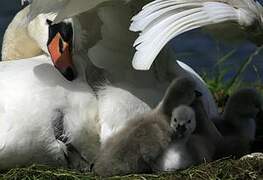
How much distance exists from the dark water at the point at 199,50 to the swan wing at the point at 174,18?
296cm

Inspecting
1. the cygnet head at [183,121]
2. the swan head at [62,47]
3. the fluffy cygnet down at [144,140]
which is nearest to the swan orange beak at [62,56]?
the swan head at [62,47]

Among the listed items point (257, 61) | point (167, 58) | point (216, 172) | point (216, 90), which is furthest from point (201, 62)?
point (216, 172)

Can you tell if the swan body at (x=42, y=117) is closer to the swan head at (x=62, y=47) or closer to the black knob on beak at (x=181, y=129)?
the swan head at (x=62, y=47)

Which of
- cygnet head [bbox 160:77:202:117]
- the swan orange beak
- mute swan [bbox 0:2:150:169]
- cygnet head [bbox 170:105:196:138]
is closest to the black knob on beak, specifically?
cygnet head [bbox 170:105:196:138]

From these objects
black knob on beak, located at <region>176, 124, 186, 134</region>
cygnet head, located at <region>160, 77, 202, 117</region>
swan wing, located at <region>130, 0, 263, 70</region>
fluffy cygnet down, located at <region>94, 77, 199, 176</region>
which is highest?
swan wing, located at <region>130, 0, 263, 70</region>

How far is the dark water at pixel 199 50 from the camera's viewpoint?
8078mm

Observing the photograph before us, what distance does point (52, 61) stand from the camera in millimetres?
4703

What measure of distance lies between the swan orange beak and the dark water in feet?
8.50

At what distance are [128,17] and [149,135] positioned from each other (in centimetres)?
53

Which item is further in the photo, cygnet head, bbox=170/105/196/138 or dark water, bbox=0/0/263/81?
dark water, bbox=0/0/263/81

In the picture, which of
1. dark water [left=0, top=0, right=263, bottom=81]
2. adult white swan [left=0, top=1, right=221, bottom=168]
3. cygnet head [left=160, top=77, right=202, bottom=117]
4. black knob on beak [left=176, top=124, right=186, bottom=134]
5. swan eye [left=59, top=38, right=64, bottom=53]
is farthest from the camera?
dark water [left=0, top=0, right=263, bottom=81]

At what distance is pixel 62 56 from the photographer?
4.63 m

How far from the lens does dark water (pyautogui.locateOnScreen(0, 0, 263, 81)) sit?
26.5 ft

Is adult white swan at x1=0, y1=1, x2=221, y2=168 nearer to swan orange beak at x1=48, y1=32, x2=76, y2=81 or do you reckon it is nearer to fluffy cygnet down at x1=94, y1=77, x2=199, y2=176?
swan orange beak at x1=48, y1=32, x2=76, y2=81
